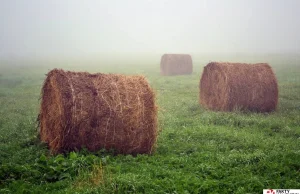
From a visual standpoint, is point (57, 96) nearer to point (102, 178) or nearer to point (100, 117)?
point (100, 117)

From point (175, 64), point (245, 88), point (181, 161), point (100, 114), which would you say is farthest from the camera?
point (175, 64)

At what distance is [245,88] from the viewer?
54.3 feet

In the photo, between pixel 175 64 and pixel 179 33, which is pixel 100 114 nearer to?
pixel 175 64

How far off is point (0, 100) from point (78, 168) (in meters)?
A: 15.7

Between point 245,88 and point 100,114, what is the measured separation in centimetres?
865

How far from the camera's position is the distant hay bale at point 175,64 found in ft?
113

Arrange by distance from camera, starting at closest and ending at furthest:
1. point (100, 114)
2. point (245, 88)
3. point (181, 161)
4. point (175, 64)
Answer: point (181, 161) → point (100, 114) → point (245, 88) → point (175, 64)

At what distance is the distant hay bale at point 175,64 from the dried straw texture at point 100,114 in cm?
2350

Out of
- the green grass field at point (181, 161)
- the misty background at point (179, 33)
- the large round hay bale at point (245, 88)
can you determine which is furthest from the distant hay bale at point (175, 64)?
the misty background at point (179, 33)

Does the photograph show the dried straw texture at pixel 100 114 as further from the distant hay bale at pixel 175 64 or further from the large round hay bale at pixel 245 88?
the distant hay bale at pixel 175 64

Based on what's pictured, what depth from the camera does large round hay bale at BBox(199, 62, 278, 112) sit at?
54.1 ft

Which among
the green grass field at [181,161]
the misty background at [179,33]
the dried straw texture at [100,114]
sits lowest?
the green grass field at [181,161]

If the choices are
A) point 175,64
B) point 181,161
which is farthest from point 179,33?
point 181,161

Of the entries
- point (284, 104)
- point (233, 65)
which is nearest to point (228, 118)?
point (233, 65)
